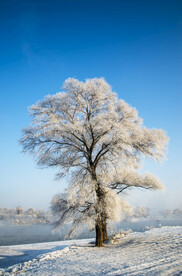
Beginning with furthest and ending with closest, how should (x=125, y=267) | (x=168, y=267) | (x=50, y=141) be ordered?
1. (x=50, y=141)
2. (x=125, y=267)
3. (x=168, y=267)

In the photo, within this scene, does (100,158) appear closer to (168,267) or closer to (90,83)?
(90,83)

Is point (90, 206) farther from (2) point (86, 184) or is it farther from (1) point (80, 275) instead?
(1) point (80, 275)

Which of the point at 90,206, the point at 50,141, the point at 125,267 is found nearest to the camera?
the point at 125,267

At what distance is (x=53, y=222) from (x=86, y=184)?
11.1 feet

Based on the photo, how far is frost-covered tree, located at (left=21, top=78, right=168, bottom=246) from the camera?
9664mm

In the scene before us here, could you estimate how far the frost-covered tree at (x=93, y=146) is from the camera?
966cm

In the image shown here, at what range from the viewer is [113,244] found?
10.2m

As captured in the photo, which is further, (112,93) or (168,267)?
(112,93)

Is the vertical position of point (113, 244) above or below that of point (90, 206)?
below

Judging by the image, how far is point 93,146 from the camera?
11125 mm

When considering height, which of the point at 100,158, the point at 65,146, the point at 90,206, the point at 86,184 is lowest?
the point at 90,206

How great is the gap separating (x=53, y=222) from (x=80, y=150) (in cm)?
455

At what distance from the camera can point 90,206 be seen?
376 inches

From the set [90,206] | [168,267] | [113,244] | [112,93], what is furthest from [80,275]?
[112,93]
